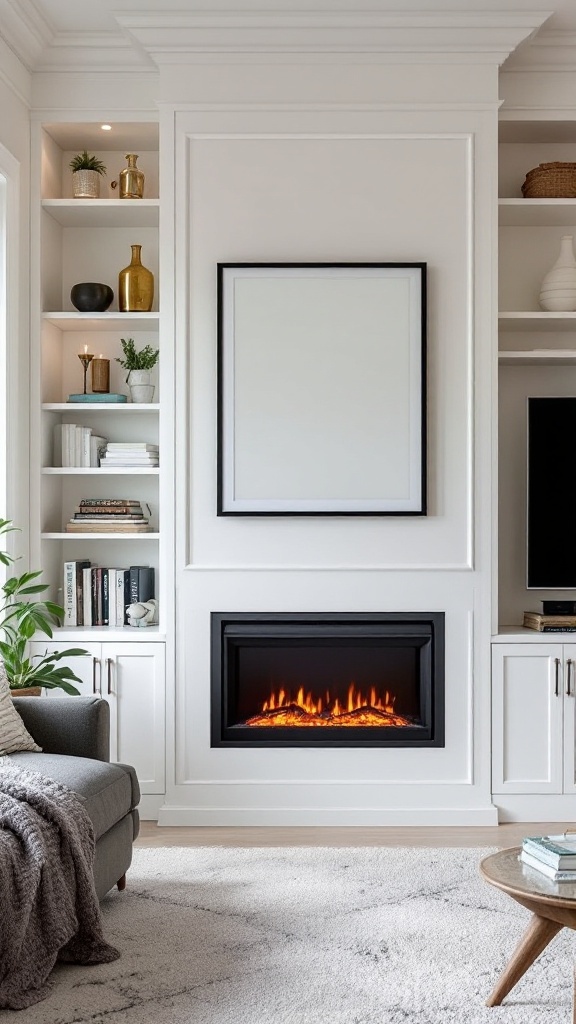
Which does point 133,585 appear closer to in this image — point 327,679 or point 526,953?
point 327,679

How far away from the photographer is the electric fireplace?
394cm

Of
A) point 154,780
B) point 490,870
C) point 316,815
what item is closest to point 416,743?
point 316,815

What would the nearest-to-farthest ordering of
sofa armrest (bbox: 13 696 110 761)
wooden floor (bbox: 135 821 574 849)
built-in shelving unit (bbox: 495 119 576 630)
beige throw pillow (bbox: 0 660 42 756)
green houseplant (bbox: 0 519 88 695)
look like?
beige throw pillow (bbox: 0 660 42 756) → sofa armrest (bbox: 13 696 110 761) → green houseplant (bbox: 0 519 88 695) → wooden floor (bbox: 135 821 574 849) → built-in shelving unit (bbox: 495 119 576 630)

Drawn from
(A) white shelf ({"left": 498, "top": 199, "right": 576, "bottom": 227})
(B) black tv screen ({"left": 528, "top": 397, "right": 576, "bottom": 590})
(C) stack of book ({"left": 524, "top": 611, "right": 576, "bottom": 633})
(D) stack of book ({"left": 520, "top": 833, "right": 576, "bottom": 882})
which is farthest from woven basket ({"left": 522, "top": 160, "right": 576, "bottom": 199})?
(D) stack of book ({"left": 520, "top": 833, "right": 576, "bottom": 882})

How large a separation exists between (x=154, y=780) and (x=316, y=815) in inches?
27.0

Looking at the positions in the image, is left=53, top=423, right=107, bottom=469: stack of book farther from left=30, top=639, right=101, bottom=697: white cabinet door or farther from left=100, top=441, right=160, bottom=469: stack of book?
left=30, top=639, right=101, bottom=697: white cabinet door

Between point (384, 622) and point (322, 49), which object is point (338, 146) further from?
point (384, 622)

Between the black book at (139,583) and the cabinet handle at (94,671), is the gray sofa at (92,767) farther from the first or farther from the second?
the black book at (139,583)

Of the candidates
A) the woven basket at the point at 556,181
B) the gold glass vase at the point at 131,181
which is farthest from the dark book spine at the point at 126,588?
the woven basket at the point at 556,181

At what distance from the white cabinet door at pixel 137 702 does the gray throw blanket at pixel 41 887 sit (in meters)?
1.25

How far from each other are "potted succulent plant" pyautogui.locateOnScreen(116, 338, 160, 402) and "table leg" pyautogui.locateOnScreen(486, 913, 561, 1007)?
8.95 ft

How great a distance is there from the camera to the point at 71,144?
436 cm

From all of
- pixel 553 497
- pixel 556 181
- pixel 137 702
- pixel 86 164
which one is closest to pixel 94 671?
pixel 137 702

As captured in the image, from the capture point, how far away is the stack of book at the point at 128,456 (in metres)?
4.14
